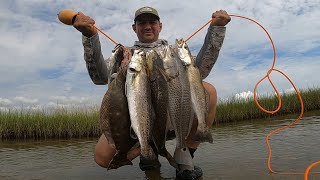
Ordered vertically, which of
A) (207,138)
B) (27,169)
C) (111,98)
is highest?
(111,98)

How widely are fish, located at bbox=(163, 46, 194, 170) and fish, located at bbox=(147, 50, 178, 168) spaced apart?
0.14 ft

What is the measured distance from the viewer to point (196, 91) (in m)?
3.16

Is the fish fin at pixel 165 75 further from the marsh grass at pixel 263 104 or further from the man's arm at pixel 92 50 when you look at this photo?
the marsh grass at pixel 263 104

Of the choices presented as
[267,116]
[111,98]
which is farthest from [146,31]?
[267,116]

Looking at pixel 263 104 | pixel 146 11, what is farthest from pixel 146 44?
pixel 263 104

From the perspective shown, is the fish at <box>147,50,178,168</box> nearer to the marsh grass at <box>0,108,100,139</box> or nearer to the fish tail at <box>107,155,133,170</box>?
the fish tail at <box>107,155,133,170</box>

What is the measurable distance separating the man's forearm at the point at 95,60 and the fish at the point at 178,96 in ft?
3.26

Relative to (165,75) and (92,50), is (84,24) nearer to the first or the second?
(92,50)

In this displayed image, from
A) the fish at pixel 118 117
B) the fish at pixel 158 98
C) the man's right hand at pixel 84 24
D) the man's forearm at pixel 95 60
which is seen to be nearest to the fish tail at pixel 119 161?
the fish at pixel 118 117

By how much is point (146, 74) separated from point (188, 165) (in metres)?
1.32

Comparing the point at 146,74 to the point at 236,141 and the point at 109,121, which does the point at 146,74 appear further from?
the point at 236,141

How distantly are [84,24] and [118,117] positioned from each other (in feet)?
3.24

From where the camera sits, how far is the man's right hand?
337 centimetres

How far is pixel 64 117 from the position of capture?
1051 centimetres
